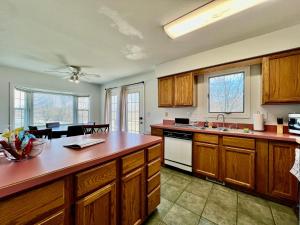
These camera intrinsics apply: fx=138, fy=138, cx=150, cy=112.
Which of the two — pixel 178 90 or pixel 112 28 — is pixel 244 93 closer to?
pixel 178 90

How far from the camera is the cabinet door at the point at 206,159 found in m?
2.36

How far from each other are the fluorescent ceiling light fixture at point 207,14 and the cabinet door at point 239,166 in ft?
6.04

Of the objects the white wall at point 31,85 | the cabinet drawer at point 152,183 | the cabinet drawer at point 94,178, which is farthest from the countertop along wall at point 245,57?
the white wall at point 31,85

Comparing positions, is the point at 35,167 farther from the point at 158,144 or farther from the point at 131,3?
the point at 131,3

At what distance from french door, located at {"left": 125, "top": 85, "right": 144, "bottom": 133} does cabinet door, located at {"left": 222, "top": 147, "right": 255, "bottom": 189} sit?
2.55 meters

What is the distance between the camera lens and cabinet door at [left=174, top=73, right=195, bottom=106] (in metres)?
2.91

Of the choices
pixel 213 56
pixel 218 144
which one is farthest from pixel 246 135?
pixel 213 56

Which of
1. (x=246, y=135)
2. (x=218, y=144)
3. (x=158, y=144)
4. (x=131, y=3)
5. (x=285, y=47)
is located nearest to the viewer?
(x=131, y=3)

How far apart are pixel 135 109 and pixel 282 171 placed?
359 centimetres

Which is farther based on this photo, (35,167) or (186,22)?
(186,22)

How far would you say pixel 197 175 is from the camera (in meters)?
2.60

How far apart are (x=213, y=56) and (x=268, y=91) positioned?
1058 mm

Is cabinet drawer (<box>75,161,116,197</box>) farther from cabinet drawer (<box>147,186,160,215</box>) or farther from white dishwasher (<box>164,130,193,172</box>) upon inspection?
white dishwasher (<box>164,130,193,172</box>)

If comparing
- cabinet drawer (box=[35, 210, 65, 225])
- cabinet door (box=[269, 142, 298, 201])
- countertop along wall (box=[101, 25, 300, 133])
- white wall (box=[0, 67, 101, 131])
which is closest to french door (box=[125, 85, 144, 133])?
countertop along wall (box=[101, 25, 300, 133])
